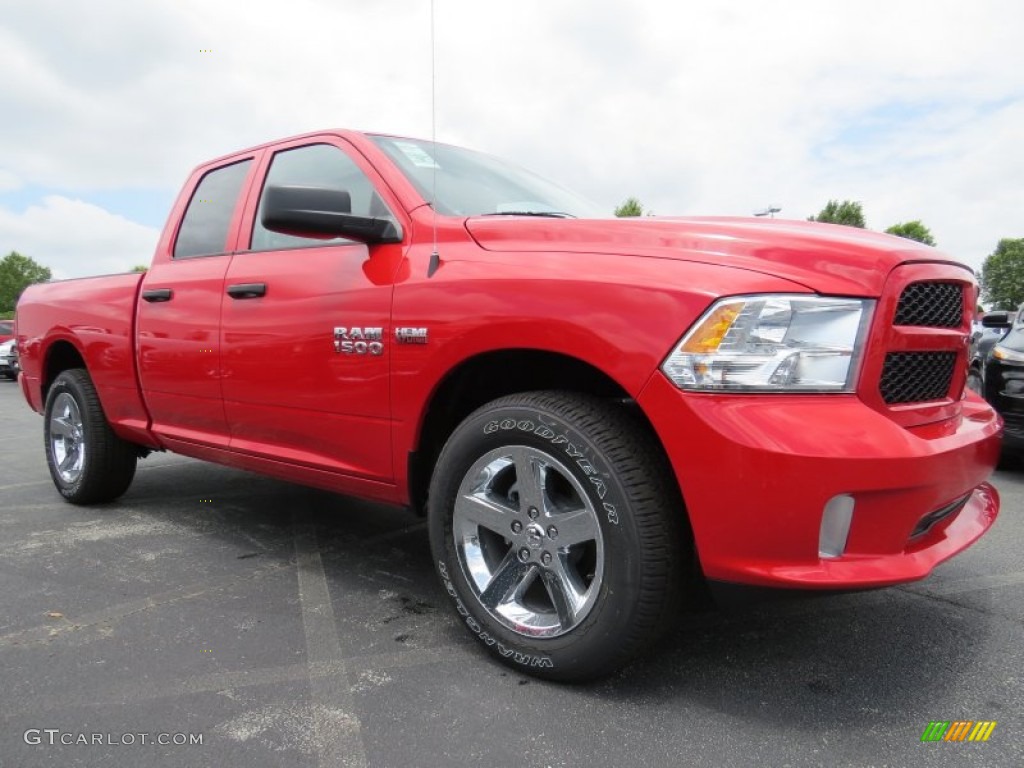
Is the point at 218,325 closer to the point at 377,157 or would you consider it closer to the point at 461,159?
the point at 377,157

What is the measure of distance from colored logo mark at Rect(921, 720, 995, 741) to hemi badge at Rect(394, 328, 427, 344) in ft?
5.84

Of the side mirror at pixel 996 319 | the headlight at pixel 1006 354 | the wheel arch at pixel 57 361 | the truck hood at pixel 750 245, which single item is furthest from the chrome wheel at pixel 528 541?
the side mirror at pixel 996 319

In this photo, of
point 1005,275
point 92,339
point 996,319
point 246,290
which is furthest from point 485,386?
point 1005,275

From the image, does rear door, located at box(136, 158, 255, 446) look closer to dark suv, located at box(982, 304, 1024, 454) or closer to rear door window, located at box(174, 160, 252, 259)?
rear door window, located at box(174, 160, 252, 259)

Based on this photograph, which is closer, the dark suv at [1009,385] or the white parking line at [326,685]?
the white parking line at [326,685]

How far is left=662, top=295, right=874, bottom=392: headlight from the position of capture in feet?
5.90

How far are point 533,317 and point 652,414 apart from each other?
0.46m

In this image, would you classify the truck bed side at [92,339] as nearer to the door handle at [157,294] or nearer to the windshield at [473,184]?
the door handle at [157,294]

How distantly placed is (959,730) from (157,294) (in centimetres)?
359

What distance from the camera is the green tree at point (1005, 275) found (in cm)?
8138

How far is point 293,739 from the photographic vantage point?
1.88m

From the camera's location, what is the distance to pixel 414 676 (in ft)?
7.22

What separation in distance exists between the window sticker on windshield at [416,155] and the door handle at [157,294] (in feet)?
4.49

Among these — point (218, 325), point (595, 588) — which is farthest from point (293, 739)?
point (218, 325)
